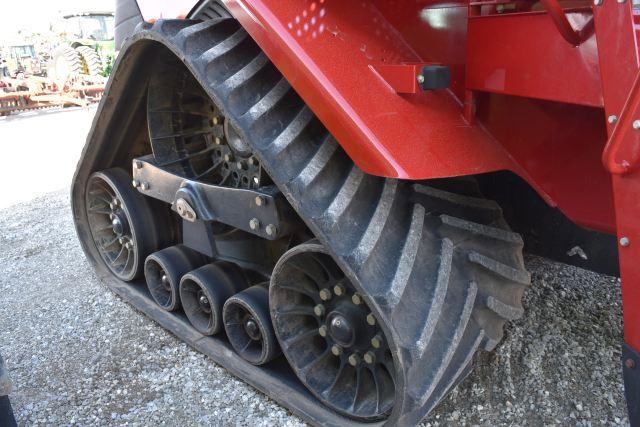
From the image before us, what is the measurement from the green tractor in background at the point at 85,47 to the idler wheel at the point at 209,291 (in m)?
11.3

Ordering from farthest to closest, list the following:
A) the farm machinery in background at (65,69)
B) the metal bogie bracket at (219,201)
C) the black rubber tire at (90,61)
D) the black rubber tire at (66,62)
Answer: the black rubber tire at (90,61), the black rubber tire at (66,62), the farm machinery in background at (65,69), the metal bogie bracket at (219,201)

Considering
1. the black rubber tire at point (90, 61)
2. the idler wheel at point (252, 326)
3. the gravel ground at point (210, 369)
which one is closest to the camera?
the gravel ground at point (210, 369)

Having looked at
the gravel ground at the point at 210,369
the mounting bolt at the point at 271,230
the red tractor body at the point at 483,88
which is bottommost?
the gravel ground at the point at 210,369

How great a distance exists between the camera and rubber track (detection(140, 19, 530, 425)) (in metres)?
1.48

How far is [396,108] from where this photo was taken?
144 cm

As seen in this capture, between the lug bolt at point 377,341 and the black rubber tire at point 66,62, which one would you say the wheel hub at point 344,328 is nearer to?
the lug bolt at point 377,341

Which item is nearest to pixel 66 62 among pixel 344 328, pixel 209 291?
pixel 209 291

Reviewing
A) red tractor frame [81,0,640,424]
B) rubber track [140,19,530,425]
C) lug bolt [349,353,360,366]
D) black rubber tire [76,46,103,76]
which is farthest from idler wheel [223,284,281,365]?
black rubber tire [76,46,103,76]

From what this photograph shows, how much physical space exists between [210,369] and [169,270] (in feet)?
1.63

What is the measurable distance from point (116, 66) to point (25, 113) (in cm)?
→ 1134

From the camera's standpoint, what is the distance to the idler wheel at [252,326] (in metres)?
2.04

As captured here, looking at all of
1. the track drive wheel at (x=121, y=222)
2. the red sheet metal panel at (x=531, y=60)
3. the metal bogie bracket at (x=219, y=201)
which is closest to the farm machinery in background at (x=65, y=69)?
the track drive wheel at (x=121, y=222)

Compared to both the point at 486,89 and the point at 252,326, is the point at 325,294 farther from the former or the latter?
the point at 486,89

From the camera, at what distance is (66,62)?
13.6 metres
